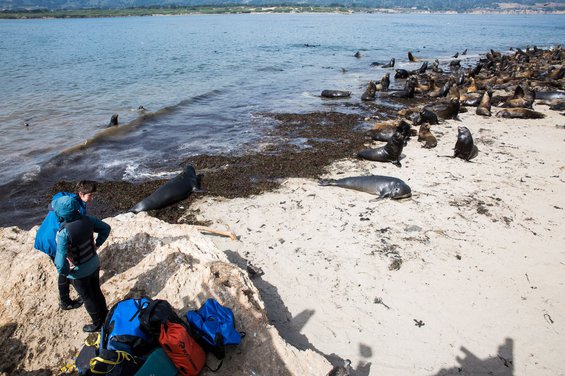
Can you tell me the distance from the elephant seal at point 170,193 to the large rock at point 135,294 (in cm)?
226

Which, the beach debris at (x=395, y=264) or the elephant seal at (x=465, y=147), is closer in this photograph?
the beach debris at (x=395, y=264)

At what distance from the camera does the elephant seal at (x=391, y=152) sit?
10203mm

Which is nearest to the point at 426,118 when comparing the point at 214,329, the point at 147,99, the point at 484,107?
the point at 484,107

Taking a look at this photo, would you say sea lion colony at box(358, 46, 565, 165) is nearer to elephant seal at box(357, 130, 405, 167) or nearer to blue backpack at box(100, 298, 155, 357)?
elephant seal at box(357, 130, 405, 167)

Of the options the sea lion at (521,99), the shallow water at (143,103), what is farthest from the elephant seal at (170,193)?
the sea lion at (521,99)

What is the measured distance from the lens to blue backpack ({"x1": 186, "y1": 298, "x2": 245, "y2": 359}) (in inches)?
144

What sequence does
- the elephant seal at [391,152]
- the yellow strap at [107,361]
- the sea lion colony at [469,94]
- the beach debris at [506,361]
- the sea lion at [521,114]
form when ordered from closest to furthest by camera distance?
1. the yellow strap at [107,361]
2. the beach debris at [506,361]
3. the elephant seal at [391,152]
4. the sea lion colony at [469,94]
5. the sea lion at [521,114]

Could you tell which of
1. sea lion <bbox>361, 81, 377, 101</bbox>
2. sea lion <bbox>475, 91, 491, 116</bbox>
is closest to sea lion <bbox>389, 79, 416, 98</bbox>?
sea lion <bbox>361, 81, 377, 101</bbox>

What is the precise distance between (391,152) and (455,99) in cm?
647

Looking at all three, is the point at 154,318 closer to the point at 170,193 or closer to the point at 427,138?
the point at 170,193

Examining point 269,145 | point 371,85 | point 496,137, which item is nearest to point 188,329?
point 269,145

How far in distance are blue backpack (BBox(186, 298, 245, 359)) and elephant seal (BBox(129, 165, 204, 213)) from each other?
4728 millimetres

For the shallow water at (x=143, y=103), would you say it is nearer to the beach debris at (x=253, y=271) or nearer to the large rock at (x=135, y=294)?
the large rock at (x=135, y=294)

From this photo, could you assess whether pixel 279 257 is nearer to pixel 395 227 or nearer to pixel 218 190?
pixel 395 227
